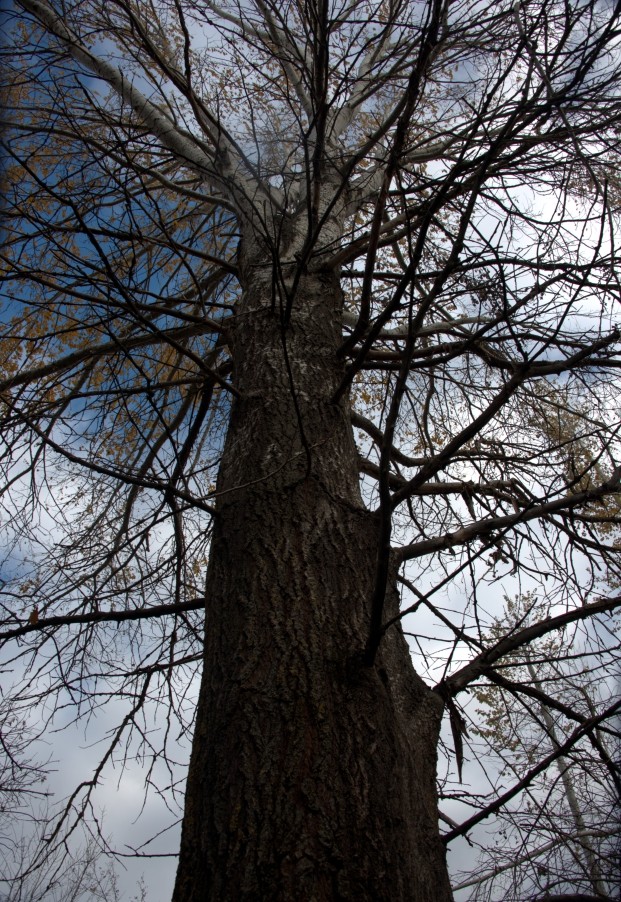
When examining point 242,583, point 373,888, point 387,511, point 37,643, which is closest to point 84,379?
point 37,643

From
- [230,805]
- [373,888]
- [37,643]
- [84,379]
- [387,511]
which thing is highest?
[84,379]

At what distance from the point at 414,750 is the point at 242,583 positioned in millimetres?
542

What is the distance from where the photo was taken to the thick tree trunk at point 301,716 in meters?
0.98

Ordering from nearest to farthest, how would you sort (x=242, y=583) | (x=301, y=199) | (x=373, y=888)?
(x=373, y=888) → (x=242, y=583) → (x=301, y=199)

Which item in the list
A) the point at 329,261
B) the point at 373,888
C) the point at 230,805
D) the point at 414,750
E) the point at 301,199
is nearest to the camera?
the point at 373,888

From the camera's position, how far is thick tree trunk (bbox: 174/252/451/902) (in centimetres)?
98

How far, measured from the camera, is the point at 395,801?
1.07 meters

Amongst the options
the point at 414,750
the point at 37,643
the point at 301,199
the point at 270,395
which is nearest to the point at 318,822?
the point at 414,750

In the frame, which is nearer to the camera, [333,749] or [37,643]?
[333,749]

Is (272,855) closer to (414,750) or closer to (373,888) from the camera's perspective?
(373,888)

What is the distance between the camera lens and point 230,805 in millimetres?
1045

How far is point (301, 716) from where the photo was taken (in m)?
1.13

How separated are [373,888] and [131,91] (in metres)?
3.70

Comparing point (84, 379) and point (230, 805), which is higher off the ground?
point (84, 379)
